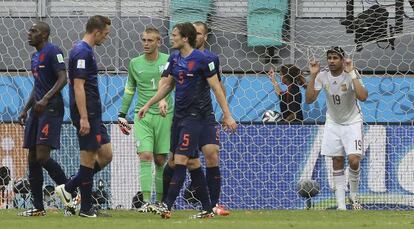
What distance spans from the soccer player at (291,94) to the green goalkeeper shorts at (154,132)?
2145mm

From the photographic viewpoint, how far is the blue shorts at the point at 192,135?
1034 cm

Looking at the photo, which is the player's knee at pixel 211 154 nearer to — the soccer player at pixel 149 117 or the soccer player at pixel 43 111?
the soccer player at pixel 149 117

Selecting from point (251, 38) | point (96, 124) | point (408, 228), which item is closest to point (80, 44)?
point (96, 124)

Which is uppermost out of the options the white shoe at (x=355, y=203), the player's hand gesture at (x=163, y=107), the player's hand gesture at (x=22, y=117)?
the player's hand gesture at (x=163, y=107)

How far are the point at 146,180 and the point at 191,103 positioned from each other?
1.88 m

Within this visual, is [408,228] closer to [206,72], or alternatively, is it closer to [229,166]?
[206,72]

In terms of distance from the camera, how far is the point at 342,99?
42.5ft

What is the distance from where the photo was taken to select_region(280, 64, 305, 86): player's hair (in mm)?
14094

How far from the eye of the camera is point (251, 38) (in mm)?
16125

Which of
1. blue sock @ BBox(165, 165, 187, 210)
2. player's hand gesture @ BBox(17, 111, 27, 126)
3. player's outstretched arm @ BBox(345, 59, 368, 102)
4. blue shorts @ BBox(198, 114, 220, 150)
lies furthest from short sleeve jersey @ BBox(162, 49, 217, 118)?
player's outstretched arm @ BBox(345, 59, 368, 102)

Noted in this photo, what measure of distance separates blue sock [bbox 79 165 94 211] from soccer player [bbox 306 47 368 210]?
11.7 feet

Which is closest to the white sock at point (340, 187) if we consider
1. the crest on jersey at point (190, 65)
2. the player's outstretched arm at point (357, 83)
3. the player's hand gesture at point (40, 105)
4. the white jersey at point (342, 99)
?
the white jersey at point (342, 99)

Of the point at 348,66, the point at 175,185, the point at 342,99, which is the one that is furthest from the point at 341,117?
the point at 175,185

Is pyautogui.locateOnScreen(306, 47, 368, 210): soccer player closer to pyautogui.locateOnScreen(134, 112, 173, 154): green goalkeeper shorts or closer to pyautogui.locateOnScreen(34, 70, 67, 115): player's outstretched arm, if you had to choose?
pyautogui.locateOnScreen(134, 112, 173, 154): green goalkeeper shorts
